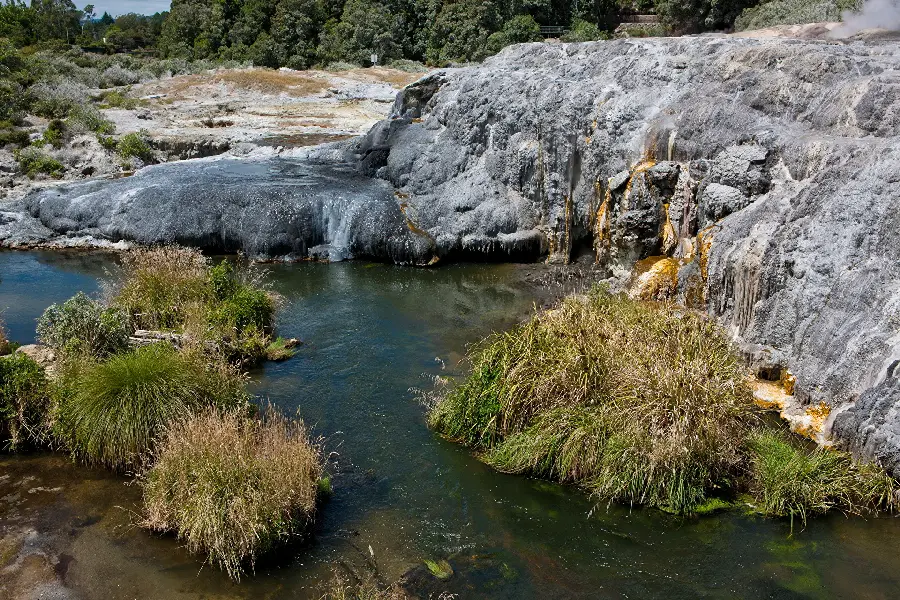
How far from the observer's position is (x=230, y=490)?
9.92 meters

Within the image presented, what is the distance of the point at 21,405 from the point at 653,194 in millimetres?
14660

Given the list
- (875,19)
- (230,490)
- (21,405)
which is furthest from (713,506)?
(875,19)

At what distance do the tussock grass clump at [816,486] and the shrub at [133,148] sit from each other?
96.7 ft

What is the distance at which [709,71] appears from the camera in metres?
21.1

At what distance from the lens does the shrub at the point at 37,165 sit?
103 ft

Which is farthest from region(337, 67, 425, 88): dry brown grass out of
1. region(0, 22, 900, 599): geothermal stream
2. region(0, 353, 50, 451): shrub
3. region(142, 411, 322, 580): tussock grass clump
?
region(142, 411, 322, 580): tussock grass clump

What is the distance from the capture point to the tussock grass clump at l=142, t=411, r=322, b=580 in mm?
9758

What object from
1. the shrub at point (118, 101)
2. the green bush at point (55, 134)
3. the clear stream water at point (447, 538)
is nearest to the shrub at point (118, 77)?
the shrub at point (118, 101)

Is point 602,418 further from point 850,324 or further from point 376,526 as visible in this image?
point 850,324

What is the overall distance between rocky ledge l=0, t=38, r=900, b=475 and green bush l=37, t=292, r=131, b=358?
10.4 m

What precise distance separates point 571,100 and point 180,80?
3655 centimetres

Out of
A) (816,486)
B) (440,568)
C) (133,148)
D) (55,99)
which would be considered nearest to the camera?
(440,568)

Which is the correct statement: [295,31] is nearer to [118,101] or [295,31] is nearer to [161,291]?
[118,101]

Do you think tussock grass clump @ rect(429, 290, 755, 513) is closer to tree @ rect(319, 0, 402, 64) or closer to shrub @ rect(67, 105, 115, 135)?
shrub @ rect(67, 105, 115, 135)
